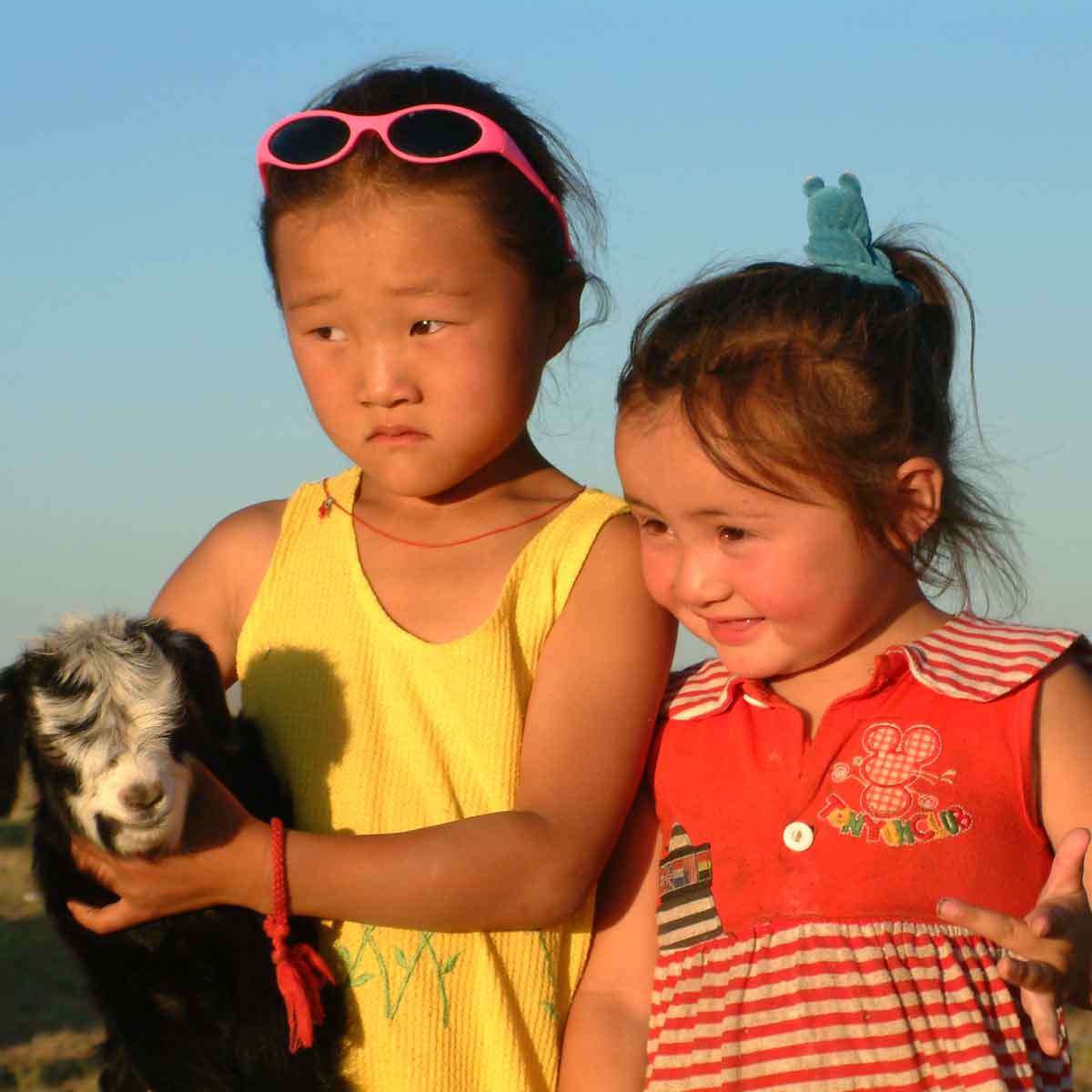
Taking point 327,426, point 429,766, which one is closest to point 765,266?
point 327,426

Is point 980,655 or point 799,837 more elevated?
point 980,655

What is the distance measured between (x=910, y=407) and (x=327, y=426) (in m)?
1.14

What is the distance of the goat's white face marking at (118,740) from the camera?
2.93m

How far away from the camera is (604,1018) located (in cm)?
330

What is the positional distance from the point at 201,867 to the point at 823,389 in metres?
1.43

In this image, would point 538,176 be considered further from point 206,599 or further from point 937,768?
point 937,768

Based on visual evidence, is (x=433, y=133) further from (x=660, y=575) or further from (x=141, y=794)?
(x=141, y=794)

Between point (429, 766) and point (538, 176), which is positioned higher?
point (538, 176)

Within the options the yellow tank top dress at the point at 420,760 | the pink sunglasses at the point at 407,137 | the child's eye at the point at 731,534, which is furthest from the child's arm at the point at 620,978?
the pink sunglasses at the point at 407,137

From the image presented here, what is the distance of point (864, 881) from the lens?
10.0ft

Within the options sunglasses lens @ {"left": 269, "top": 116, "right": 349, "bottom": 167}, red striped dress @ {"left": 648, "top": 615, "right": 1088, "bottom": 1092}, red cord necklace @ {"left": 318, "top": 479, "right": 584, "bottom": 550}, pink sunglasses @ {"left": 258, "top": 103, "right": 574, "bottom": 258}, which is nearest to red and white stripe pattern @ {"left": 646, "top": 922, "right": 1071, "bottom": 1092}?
red striped dress @ {"left": 648, "top": 615, "right": 1088, "bottom": 1092}

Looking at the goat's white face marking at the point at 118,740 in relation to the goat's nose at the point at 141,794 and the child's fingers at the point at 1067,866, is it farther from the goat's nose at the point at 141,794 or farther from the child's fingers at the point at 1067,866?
the child's fingers at the point at 1067,866

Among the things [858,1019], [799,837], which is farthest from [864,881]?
[858,1019]

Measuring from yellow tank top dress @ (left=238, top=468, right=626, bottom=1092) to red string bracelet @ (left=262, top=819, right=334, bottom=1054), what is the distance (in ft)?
0.43
